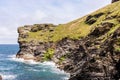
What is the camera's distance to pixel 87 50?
104m

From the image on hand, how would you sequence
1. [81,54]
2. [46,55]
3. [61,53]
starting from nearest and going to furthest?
[81,54]
[61,53]
[46,55]

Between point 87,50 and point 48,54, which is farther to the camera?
point 48,54

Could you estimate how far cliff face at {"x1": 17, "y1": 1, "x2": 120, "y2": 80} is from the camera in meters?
77.8

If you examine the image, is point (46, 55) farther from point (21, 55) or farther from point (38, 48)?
point (21, 55)

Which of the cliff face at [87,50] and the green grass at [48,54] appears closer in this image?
the cliff face at [87,50]

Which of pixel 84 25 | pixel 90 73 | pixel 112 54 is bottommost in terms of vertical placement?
pixel 90 73

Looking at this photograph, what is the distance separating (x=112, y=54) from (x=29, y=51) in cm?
11518

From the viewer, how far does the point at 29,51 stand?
623 feet

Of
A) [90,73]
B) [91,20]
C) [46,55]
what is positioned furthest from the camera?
[91,20]

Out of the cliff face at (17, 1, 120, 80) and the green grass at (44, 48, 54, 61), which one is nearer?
the cliff face at (17, 1, 120, 80)

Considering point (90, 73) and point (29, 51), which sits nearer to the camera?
point (90, 73)

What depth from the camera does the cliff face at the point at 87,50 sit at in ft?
255

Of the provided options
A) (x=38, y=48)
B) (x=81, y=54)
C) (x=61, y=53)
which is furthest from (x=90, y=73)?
(x=38, y=48)

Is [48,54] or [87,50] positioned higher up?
[48,54]
